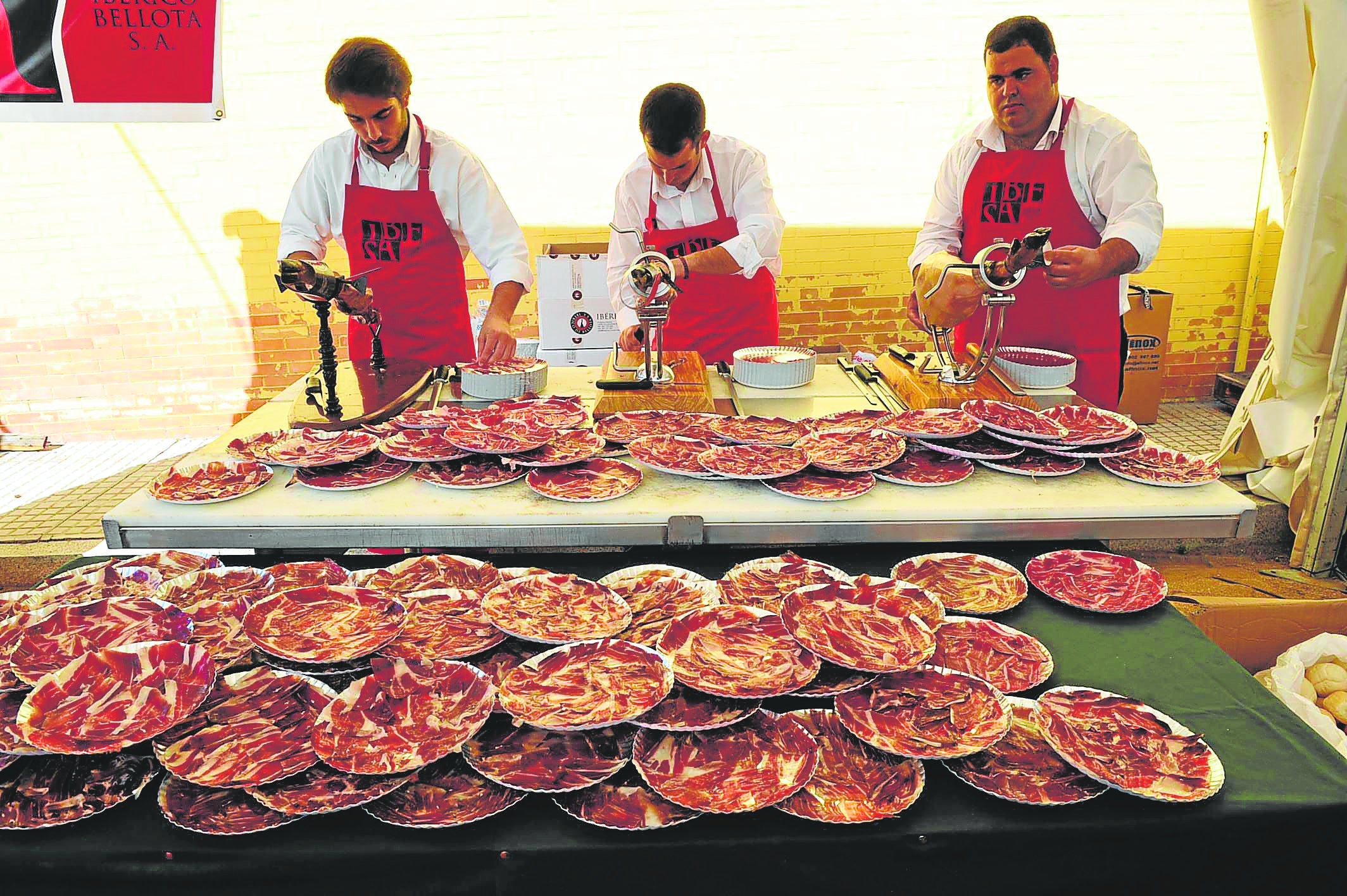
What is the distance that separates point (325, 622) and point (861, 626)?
0.96m

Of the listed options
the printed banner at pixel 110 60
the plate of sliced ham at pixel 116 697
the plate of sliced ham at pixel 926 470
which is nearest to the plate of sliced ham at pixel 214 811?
the plate of sliced ham at pixel 116 697

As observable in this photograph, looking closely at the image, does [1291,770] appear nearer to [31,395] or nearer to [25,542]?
[25,542]

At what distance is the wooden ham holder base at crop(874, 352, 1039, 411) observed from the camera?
2557mm

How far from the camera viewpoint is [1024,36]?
2.92 meters

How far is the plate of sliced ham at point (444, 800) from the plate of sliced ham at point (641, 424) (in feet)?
3.83

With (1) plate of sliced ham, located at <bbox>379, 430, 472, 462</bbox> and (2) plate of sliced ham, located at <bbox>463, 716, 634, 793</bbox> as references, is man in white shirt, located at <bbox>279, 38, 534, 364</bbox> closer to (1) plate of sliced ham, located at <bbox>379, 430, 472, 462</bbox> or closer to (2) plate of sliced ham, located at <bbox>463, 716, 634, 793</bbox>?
(1) plate of sliced ham, located at <bbox>379, 430, 472, 462</bbox>

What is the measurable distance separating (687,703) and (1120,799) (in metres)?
0.64

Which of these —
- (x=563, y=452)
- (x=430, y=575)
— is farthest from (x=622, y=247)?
(x=430, y=575)

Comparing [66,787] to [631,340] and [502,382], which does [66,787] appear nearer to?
[502,382]

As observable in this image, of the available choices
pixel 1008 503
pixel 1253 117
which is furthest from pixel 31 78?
pixel 1253 117

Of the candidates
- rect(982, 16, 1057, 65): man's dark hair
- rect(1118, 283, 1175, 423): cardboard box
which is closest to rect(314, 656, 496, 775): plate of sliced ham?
rect(982, 16, 1057, 65): man's dark hair

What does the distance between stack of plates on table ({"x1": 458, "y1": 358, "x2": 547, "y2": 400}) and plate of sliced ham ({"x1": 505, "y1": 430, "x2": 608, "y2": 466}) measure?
45 centimetres

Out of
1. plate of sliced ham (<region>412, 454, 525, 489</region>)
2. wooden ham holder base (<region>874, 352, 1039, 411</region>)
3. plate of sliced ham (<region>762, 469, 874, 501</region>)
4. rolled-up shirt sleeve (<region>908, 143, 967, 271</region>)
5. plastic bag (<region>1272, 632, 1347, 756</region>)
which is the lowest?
plastic bag (<region>1272, 632, 1347, 756</region>)

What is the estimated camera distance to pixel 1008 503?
2.02 meters
